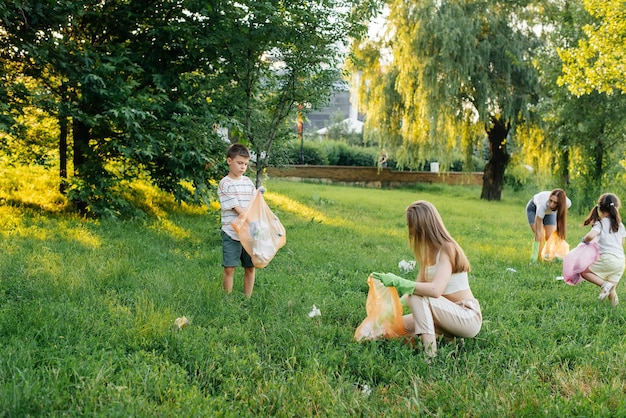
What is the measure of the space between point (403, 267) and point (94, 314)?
11.7 ft

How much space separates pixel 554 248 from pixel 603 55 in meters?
7.07

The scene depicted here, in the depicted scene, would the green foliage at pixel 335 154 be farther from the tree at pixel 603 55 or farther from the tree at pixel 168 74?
the tree at pixel 168 74

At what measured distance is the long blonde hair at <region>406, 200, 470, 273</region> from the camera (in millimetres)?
3654

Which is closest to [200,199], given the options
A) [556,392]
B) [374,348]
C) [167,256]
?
[167,256]

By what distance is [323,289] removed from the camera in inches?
208

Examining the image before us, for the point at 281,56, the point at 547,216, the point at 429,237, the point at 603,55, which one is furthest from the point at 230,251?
the point at 603,55

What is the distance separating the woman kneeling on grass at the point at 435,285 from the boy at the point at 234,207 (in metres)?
1.57

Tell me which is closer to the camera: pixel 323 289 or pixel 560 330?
pixel 560 330

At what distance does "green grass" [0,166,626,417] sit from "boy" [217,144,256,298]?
21cm

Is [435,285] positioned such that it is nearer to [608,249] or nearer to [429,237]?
[429,237]

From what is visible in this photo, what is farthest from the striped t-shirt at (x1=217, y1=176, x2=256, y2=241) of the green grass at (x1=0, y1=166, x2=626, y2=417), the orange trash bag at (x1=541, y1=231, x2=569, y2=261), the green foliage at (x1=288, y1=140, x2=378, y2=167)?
the green foliage at (x1=288, y1=140, x2=378, y2=167)

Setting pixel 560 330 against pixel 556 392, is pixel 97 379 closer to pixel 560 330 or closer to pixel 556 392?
pixel 556 392

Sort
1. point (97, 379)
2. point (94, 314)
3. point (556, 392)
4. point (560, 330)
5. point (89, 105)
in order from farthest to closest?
point (89, 105), point (560, 330), point (94, 314), point (556, 392), point (97, 379)

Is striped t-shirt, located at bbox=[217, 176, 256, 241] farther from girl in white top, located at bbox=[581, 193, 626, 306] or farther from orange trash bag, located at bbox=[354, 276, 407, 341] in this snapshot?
girl in white top, located at bbox=[581, 193, 626, 306]
